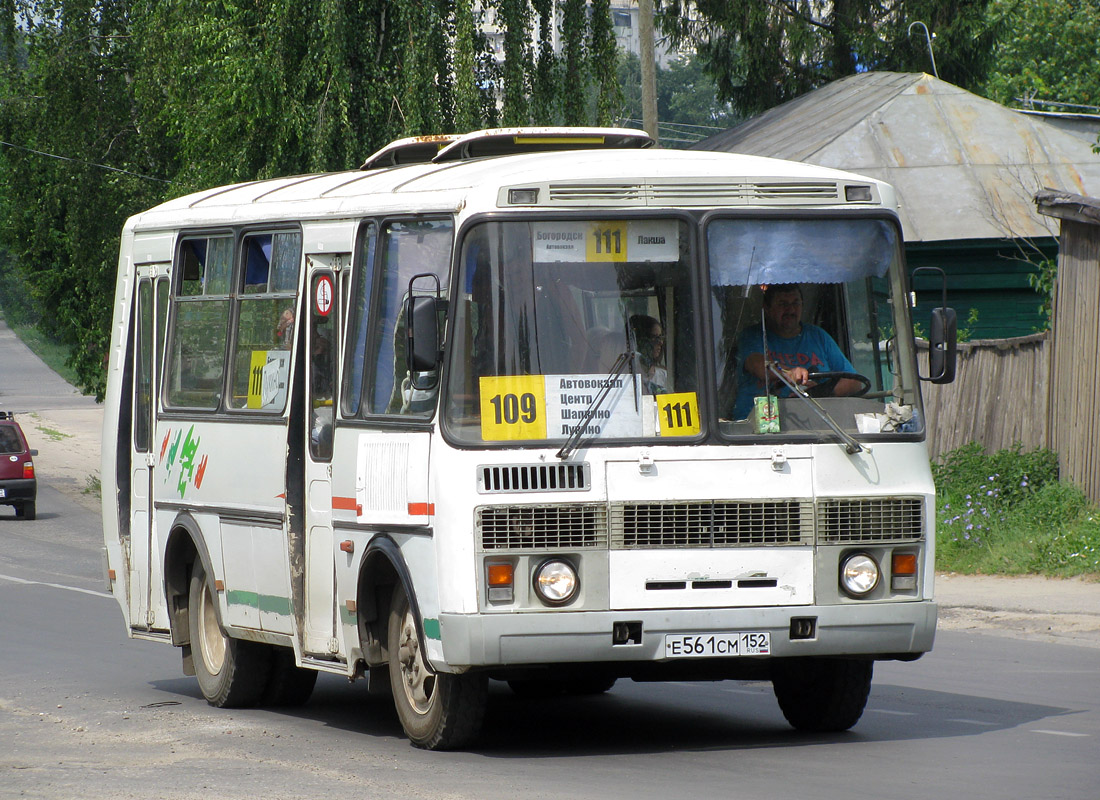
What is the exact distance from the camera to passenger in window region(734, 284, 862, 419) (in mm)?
8672

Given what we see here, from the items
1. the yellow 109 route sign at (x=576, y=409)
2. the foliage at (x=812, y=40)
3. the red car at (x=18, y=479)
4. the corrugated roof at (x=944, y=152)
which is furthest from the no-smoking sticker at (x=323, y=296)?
the foliage at (x=812, y=40)

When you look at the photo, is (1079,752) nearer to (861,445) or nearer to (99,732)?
(861,445)

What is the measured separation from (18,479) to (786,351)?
24.1 metres

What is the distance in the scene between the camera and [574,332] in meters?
8.49

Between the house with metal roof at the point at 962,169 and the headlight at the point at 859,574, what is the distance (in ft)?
56.2

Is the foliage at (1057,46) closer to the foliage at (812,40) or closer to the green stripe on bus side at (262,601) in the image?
the foliage at (812,40)

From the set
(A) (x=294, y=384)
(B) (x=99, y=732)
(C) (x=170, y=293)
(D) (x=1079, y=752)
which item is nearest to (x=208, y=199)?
(C) (x=170, y=293)

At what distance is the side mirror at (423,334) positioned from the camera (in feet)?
27.3

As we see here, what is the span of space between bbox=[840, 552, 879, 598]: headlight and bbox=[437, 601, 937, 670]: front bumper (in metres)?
0.07

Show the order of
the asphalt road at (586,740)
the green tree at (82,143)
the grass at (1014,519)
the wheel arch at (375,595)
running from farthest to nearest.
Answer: the green tree at (82,143) < the grass at (1014,519) < the wheel arch at (375,595) < the asphalt road at (586,740)

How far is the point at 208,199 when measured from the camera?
11.7m

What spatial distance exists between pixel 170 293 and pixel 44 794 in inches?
175

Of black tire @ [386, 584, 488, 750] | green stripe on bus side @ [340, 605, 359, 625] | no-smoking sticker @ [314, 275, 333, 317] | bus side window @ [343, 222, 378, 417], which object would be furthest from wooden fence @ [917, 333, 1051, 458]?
black tire @ [386, 584, 488, 750]

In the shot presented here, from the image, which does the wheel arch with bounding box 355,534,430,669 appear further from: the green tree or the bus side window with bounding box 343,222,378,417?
the green tree
